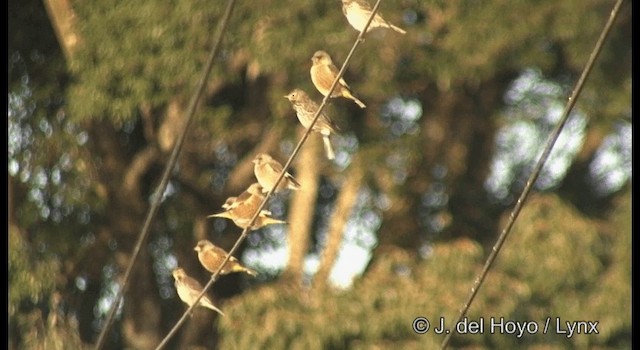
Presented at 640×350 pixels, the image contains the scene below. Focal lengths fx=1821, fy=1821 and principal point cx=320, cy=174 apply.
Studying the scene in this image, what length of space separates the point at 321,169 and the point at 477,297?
3.11 m

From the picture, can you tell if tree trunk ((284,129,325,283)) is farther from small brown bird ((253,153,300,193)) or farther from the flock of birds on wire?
small brown bird ((253,153,300,193))

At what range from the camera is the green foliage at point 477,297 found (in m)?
13.2

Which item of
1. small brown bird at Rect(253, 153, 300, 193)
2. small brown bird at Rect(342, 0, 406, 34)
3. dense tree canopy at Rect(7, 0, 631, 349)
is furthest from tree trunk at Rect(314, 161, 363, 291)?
small brown bird at Rect(253, 153, 300, 193)

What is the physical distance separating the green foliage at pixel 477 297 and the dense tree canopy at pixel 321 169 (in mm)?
20

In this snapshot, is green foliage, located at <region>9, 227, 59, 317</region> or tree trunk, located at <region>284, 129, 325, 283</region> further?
tree trunk, located at <region>284, 129, 325, 283</region>

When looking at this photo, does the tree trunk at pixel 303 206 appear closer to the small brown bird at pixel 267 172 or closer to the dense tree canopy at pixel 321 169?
the dense tree canopy at pixel 321 169

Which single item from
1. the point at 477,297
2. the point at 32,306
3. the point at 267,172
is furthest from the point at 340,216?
the point at 267,172

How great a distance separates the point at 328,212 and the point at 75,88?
10.6ft

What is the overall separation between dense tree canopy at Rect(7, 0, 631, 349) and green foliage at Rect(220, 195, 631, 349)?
2cm

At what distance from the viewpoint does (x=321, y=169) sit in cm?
1602

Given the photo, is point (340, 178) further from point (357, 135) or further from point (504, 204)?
point (504, 204)

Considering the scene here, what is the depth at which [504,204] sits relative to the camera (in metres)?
17.0

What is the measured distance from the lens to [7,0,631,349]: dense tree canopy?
1384cm
